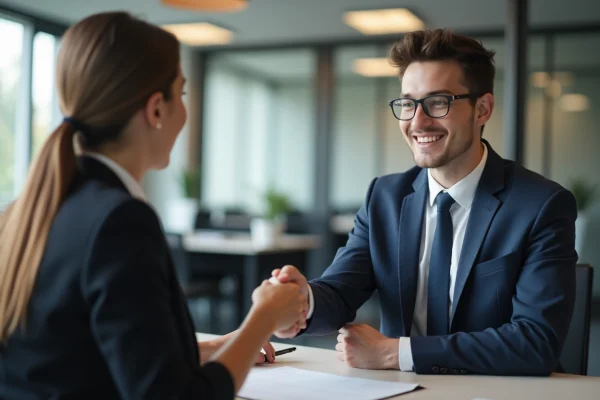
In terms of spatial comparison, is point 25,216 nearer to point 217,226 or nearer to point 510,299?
point 510,299

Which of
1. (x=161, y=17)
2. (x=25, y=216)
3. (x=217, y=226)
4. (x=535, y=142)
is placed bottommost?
(x=217, y=226)

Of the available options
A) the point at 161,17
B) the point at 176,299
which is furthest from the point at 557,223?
the point at 161,17

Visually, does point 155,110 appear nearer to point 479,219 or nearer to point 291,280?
point 291,280

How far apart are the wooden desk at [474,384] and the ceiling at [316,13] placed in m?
5.49

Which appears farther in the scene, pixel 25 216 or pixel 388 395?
pixel 388 395

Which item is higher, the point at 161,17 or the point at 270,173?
the point at 161,17

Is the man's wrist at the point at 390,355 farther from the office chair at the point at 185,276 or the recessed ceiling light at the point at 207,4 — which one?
the recessed ceiling light at the point at 207,4

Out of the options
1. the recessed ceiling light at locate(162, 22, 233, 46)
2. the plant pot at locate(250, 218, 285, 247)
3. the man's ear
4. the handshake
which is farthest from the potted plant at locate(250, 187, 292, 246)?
the handshake

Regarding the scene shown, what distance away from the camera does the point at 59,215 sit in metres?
1.03

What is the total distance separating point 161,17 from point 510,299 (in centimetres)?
666

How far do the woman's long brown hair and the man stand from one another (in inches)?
30.5

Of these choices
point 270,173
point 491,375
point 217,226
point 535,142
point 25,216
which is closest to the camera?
point 25,216

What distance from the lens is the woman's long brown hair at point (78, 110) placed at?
1.01m

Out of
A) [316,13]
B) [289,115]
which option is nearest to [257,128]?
[289,115]
